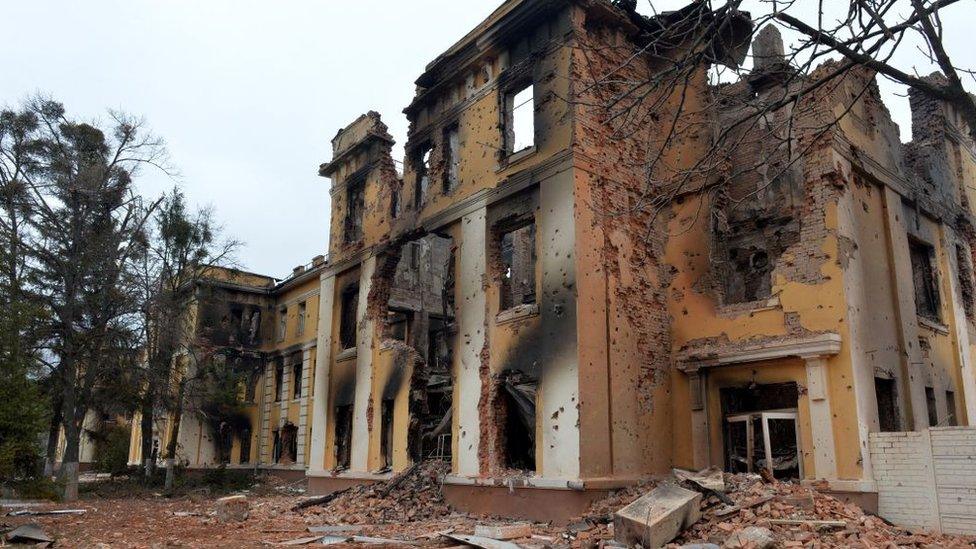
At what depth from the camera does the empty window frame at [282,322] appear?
31.7 meters

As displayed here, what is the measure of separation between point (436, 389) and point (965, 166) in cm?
1453

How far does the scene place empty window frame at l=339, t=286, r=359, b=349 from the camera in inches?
808

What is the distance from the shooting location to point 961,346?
1568 centimetres

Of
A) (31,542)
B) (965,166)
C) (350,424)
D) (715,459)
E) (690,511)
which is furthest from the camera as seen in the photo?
(350,424)

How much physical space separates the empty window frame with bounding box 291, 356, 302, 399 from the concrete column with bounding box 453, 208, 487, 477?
15.7 meters

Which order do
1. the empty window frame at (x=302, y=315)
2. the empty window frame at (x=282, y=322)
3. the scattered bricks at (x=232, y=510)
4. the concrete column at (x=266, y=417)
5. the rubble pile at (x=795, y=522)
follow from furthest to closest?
the empty window frame at (x=282, y=322) → the empty window frame at (x=302, y=315) → the concrete column at (x=266, y=417) → the scattered bricks at (x=232, y=510) → the rubble pile at (x=795, y=522)

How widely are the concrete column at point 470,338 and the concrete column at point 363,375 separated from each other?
392 cm

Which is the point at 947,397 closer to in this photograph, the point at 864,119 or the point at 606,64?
the point at 864,119

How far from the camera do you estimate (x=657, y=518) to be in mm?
9664

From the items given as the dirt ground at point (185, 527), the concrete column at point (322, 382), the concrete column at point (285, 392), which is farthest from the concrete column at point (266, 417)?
the dirt ground at point (185, 527)

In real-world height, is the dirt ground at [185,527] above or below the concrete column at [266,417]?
below

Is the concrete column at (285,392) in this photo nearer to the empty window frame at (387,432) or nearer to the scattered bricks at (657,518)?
the empty window frame at (387,432)

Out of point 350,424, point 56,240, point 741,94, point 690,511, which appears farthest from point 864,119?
point 56,240

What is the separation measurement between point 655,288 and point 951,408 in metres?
6.77
